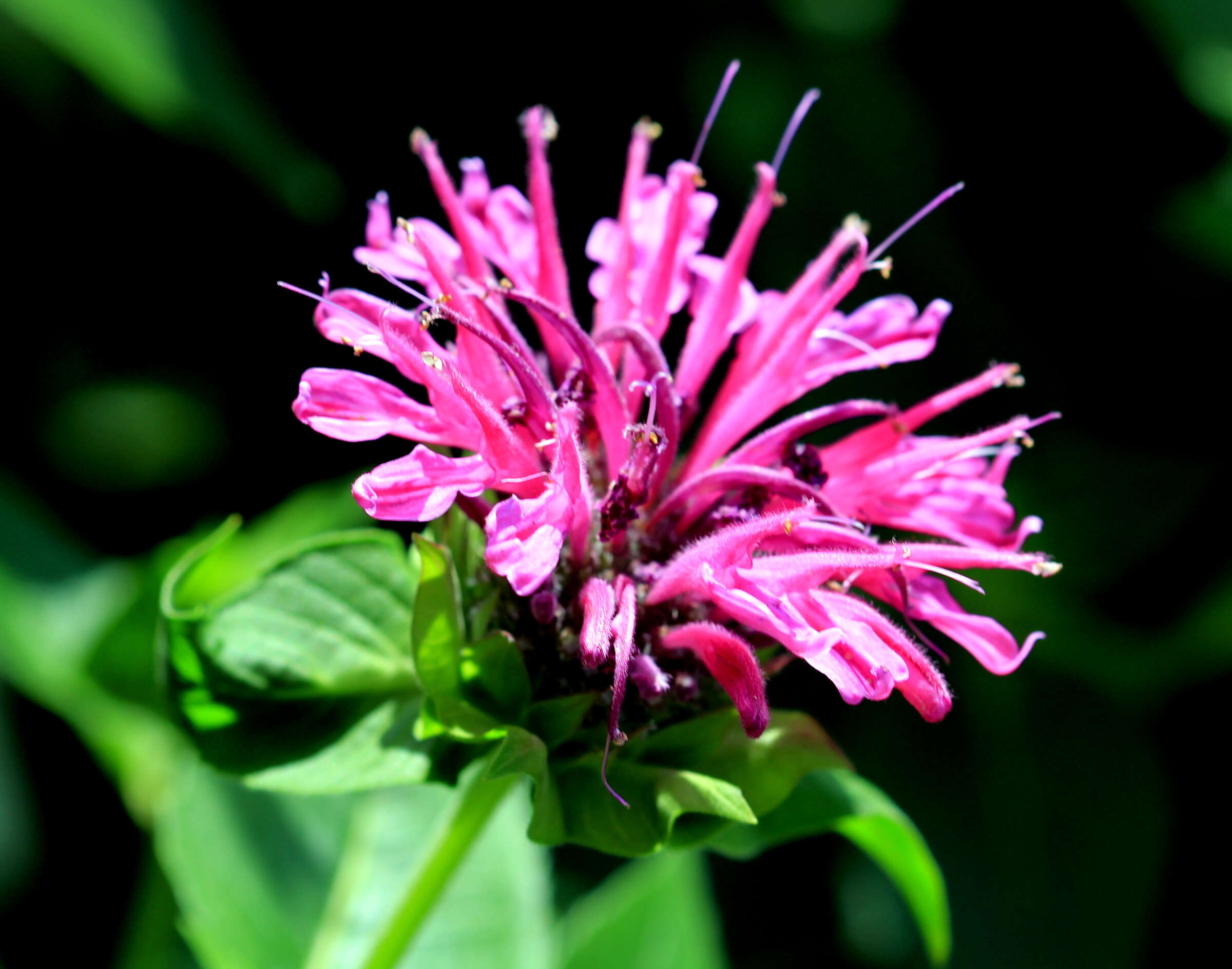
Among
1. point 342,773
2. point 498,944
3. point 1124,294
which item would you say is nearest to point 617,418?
point 342,773

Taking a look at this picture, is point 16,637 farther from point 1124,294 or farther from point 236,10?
point 1124,294

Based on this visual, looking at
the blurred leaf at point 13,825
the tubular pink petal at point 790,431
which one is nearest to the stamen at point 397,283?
the tubular pink petal at point 790,431

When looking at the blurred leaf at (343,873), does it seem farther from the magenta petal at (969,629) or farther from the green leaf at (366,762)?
the magenta petal at (969,629)

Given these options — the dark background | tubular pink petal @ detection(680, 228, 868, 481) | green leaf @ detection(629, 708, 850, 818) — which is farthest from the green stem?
the dark background

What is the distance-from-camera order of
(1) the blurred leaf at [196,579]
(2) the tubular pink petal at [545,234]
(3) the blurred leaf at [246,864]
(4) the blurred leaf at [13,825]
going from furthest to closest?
(4) the blurred leaf at [13,825] < (1) the blurred leaf at [196,579] < (3) the blurred leaf at [246,864] < (2) the tubular pink petal at [545,234]

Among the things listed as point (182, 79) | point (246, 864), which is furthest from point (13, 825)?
point (182, 79)

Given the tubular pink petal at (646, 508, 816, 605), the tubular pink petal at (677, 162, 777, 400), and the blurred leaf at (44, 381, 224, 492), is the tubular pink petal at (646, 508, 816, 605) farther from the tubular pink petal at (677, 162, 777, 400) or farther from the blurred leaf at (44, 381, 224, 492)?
the blurred leaf at (44, 381, 224, 492)
